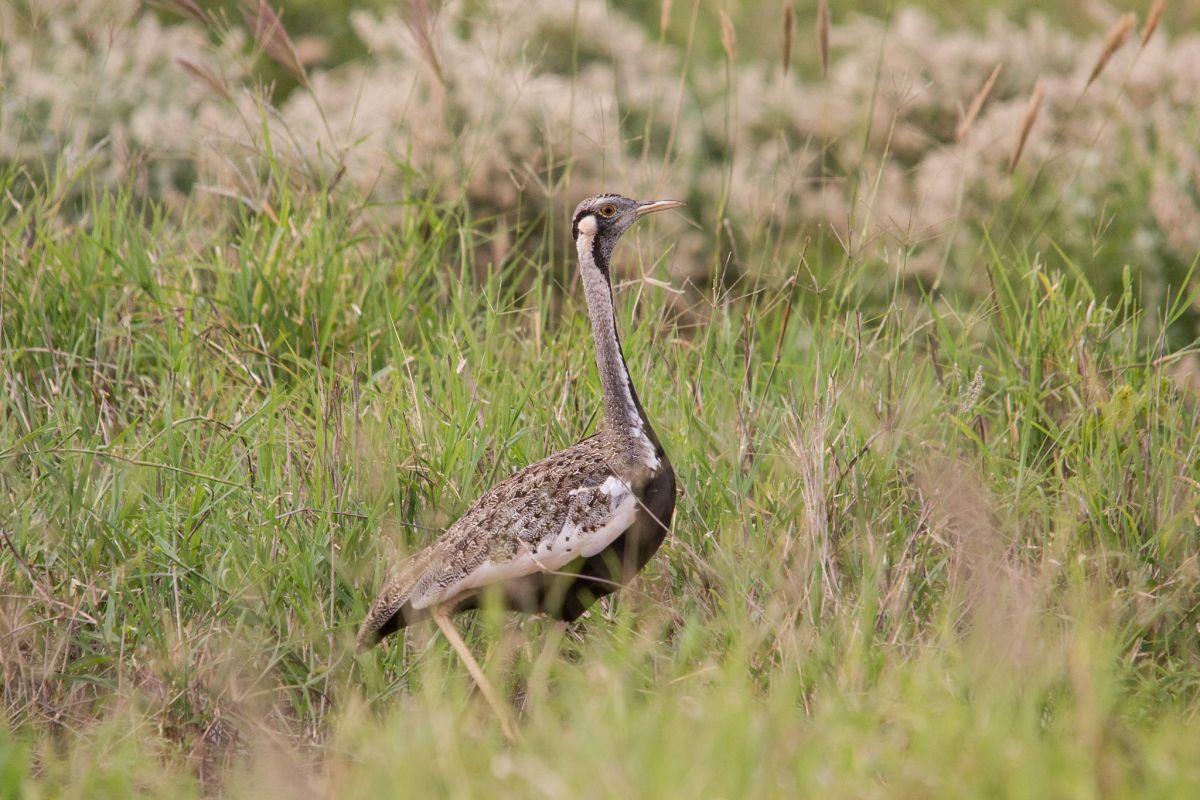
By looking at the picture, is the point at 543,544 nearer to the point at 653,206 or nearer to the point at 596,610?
the point at 596,610

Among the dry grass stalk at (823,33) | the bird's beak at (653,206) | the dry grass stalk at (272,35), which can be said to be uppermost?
the dry grass stalk at (823,33)

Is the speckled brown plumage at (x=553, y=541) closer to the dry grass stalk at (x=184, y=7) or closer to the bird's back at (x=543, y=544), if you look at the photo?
the bird's back at (x=543, y=544)

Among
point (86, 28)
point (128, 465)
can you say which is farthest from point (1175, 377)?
point (86, 28)

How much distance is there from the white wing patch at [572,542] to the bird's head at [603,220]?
0.80m

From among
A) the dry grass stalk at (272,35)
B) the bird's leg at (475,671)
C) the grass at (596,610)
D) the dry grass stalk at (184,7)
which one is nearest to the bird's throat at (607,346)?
→ the grass at (596,610)

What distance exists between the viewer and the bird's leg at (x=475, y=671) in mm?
3621

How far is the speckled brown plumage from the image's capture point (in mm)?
4062

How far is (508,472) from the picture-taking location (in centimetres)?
484

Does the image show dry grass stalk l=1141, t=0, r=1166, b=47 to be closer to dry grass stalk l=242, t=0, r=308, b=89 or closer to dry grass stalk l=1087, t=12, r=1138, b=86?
dry grass stalk l=1087, t=12, r=1138, b=86

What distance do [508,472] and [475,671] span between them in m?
1.04

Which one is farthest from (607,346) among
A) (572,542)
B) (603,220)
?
(572,542)

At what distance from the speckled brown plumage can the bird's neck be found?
0.05 meters

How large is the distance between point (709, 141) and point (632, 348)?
4728 mm

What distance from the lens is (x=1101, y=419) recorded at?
4758mm
